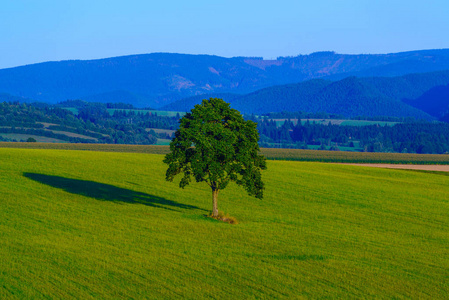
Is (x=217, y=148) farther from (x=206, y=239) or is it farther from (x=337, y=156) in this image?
(x=337, y=156)

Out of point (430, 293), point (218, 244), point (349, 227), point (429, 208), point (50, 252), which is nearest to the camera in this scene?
point (430, 293)

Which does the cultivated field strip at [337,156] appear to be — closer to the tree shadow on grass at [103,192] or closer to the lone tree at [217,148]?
the tree shadow on grass at [103,192]

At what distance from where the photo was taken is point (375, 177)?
82.5m

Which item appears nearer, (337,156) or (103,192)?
(103,192)

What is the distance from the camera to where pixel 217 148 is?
45531 millimetres

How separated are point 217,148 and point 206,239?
847 centimetres

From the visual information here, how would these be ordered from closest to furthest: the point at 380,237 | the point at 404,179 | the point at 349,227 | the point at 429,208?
the point at 380,237 < the point at 349,227 < the point at 429,208 < the point at 404,179

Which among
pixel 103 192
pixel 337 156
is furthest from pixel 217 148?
pixel 337 156

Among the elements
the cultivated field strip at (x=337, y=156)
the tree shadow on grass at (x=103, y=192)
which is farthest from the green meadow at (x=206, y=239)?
the cultivated field strip at (x=337, y=156)

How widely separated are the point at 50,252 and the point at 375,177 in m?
57.2

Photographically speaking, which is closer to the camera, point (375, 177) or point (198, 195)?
point (198, 195)

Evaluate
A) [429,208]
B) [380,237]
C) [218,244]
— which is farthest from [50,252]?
[429,208]

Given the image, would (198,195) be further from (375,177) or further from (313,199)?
(375,177)

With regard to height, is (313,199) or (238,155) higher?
(238,155)
